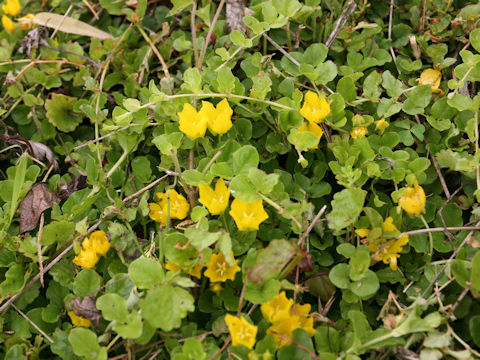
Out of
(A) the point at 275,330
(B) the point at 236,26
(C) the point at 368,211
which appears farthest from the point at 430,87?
(A) the point at 275,330

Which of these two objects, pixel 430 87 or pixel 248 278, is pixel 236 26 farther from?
pixel 248 278

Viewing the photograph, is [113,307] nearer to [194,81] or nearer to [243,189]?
[243,189]

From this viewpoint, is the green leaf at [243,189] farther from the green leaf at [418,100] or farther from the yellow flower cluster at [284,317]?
the green leaf at [418,100]

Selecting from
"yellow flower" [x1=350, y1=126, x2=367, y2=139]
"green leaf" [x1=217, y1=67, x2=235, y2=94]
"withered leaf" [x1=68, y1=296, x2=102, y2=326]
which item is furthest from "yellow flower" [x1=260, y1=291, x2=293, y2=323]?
"green leaf" [x1=217, y1=67, x2=235, y2=94]

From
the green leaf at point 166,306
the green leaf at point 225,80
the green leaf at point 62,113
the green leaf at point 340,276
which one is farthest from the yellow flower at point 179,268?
the green leaf at point 62,113

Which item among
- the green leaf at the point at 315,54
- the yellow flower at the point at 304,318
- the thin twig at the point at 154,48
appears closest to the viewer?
the yellow flower at the point at 304,318

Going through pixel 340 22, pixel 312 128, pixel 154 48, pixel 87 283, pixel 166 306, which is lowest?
pixel 87 283

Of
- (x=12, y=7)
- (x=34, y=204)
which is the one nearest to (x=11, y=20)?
(x=12, y=7)
